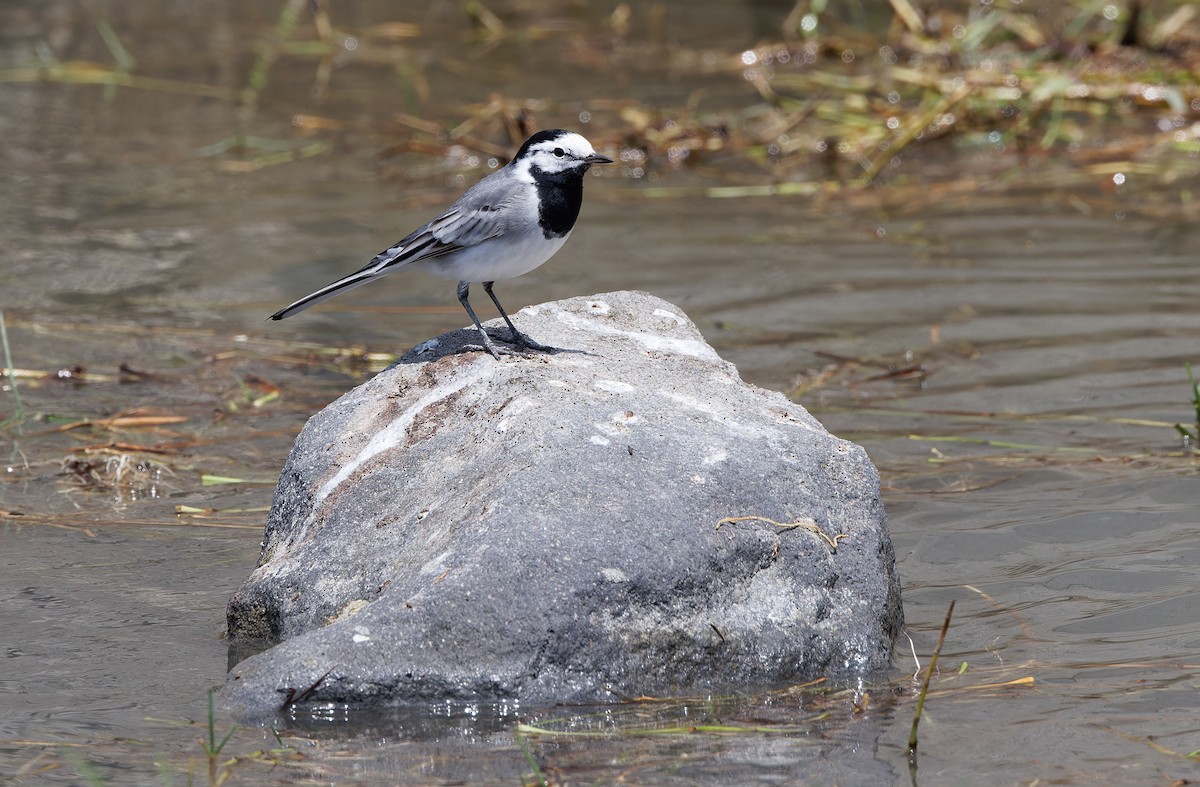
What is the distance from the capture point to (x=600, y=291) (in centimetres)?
860

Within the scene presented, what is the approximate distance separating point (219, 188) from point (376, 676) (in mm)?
7217

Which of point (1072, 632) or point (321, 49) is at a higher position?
point (321, 49)

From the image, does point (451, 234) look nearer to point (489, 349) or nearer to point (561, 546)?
point (489, 349)

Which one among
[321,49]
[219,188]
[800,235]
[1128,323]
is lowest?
[1128,323]

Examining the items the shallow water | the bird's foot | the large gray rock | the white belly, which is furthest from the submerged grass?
the large gray rock

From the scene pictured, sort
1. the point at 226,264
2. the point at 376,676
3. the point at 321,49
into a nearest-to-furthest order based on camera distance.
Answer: the point at 376,676 → the point at 226,264 → the point at 321,49

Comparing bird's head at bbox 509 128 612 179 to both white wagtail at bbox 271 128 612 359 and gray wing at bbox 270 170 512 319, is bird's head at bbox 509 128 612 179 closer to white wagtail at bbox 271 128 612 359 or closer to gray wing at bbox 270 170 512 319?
white wagtail at bbox 271 128 612 359

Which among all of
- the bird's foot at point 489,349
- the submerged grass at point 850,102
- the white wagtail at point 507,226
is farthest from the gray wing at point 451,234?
the submerged grass at point 850,102

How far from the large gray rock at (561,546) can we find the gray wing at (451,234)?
53 cm

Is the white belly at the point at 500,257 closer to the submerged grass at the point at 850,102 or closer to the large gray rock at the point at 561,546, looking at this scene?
the large gray rock at the point at 561,546

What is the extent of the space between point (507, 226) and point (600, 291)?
3368 millimetres

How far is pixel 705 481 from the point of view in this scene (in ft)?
14.2

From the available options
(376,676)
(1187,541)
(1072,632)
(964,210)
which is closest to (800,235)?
(964,210)

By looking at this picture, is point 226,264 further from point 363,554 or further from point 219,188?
point 363,554
